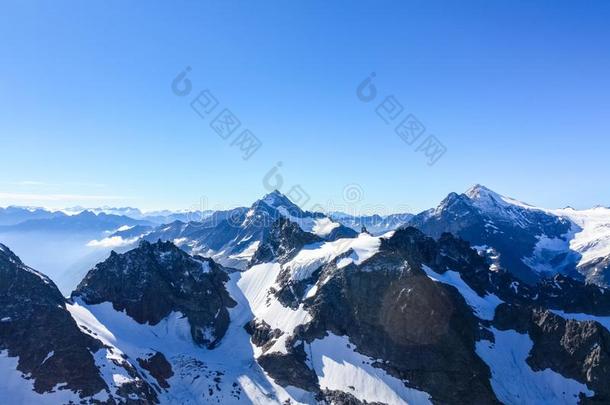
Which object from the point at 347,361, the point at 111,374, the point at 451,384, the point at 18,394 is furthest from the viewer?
the point at 347,361

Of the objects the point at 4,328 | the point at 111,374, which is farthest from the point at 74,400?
the point at 4,328

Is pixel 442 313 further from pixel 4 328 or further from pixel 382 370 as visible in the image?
pixel 4 328

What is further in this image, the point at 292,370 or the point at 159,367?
the point at 292,370

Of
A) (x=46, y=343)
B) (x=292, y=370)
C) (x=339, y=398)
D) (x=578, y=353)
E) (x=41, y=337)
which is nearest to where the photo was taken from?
(x=46, y=343)

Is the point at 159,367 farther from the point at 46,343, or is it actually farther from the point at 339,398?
the point at 339,398

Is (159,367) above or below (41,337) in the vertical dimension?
above

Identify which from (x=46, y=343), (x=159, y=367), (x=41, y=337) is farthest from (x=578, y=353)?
(x=41, y=337)
